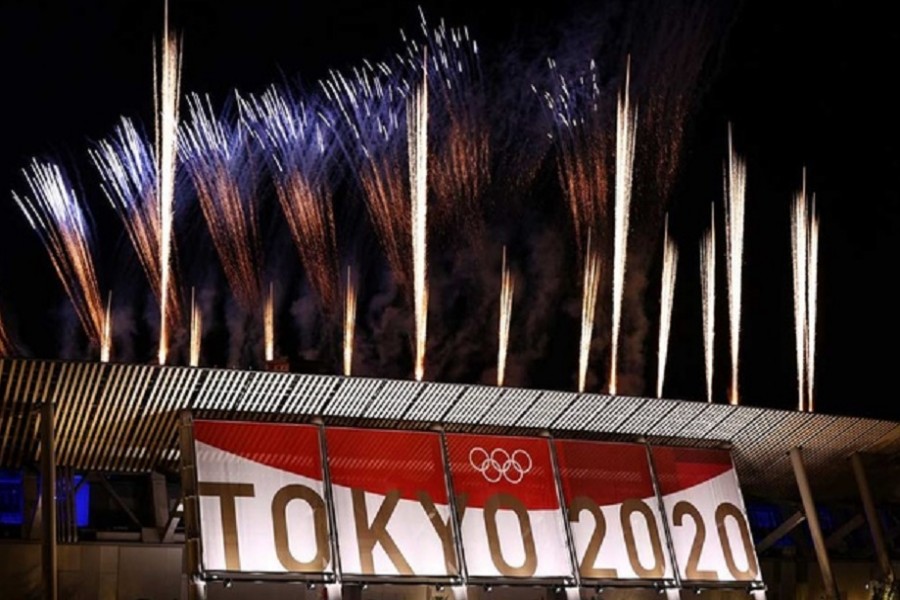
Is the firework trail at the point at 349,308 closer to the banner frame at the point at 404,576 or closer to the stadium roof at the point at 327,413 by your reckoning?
the stadium roof at the point at 327,413

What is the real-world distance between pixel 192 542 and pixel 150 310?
56.7 feet

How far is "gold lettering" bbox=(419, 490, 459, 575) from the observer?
2394 cm

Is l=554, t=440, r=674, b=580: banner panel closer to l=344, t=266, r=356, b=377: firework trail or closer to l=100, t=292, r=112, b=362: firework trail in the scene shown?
l=344, t=266, r=356, b=377: firework trail

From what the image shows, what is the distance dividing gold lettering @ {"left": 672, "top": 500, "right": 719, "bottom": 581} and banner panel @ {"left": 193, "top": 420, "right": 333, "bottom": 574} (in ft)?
23.2

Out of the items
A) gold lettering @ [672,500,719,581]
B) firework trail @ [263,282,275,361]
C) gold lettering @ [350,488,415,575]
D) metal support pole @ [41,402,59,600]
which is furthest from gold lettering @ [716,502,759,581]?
firework trail @ [263,282,275,361]

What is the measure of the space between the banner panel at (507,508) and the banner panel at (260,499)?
2695 mm

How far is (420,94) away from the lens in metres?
28.2

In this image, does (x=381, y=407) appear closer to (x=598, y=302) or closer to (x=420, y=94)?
(x=420, y=94)

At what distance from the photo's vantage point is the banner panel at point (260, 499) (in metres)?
22.2

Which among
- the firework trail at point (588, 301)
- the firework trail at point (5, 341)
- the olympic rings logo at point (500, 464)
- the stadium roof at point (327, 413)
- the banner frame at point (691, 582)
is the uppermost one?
the firework trail at point (5, 341)

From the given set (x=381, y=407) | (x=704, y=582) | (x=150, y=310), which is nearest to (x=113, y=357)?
(x=150, y=310)

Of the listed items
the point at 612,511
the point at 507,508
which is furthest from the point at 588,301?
the point at 507,508

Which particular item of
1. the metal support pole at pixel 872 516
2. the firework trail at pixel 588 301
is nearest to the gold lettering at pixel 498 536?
the firework trail at pixel 588 301

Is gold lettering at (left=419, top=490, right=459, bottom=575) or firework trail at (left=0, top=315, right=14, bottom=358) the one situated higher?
firework trail at (left=0, top=315, right=14, bottom=358)
